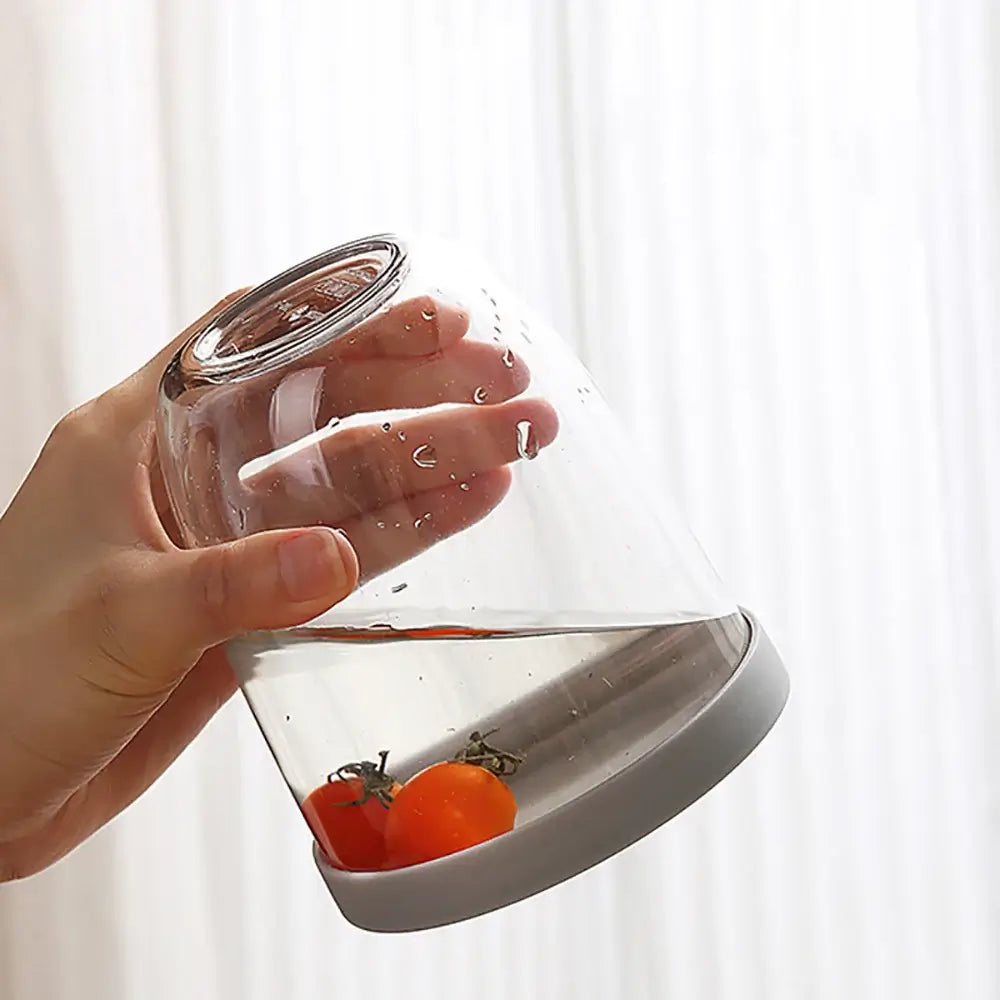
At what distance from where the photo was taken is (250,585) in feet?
1.90

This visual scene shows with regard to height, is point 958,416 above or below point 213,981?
above

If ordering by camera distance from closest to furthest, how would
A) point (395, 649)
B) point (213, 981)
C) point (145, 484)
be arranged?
point (395, 649), point (145, 484), point (213, 981)

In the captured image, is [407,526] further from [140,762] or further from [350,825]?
[140,762]

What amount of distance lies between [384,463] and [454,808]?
0.14 metres

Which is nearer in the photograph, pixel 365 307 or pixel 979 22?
pixel 365 307

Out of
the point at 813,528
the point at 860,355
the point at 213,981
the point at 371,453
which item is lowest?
the point at 213,981

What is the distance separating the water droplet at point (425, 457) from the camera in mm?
621

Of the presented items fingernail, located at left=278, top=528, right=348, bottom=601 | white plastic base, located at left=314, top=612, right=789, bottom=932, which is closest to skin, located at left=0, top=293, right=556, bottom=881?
fingernail, located at left=278, top=528, right=348, bottom=601

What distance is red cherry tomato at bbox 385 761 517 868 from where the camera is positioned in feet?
1.89

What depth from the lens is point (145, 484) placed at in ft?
2.52

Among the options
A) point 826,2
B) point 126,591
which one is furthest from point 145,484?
point 826,2

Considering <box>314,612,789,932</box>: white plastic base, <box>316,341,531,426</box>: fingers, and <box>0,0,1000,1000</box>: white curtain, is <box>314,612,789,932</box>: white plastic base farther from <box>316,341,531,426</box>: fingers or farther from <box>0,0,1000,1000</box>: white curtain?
<box>0,0,1000,1000</box>: white curtain

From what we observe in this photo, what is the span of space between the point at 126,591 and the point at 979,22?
28.7 inches

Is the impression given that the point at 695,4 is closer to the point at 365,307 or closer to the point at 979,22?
the point at 979,22
